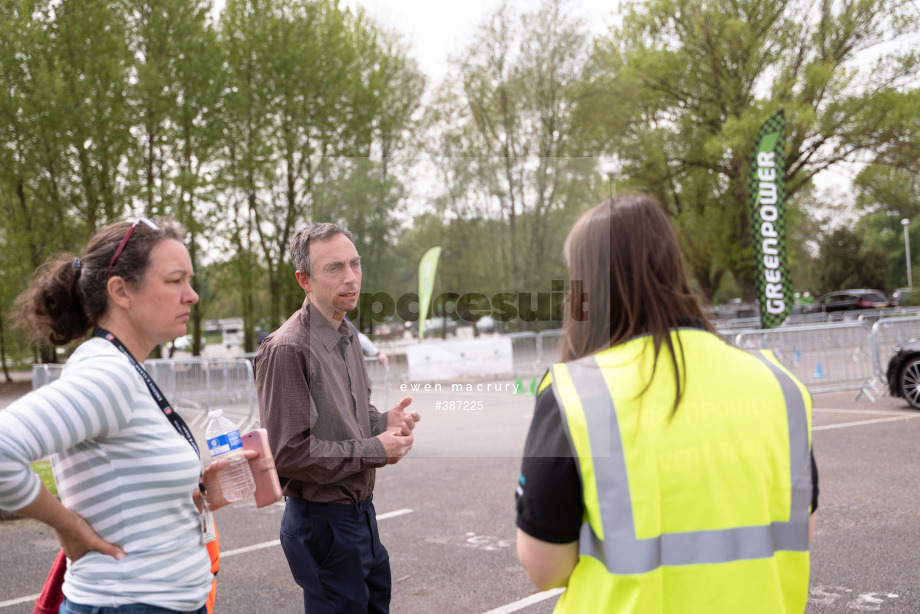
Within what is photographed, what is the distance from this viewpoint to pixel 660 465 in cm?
149

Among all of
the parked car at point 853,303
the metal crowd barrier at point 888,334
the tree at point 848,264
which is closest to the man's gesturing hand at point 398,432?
the metal crowd barrier at point 888,334

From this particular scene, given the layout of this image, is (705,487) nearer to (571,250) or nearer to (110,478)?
(571,250)

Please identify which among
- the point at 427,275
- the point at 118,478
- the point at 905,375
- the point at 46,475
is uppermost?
the point at 427,275

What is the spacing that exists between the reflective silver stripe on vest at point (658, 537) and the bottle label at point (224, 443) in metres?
1.14

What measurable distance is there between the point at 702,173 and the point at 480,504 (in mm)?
29246

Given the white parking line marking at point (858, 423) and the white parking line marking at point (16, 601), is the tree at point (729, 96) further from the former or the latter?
the white parking line marking at point (16, 601)

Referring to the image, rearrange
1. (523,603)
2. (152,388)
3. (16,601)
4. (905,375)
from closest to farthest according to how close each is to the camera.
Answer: (152,388) < (523,603) < (16,601) < (905,375)

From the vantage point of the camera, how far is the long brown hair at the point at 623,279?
5.37 feet

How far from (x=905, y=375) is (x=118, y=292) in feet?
39.7

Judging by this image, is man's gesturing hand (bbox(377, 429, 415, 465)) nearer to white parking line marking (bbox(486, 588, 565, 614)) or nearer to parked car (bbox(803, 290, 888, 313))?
white parking line marking (bbox(486, 588, 565, 614))

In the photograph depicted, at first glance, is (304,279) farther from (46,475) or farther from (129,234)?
(46,475)

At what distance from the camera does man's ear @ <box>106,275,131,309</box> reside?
2012 millimetres

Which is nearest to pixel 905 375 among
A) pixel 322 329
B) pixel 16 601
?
pixel 322 329

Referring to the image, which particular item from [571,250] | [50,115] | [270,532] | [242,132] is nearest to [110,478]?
[571,250]
